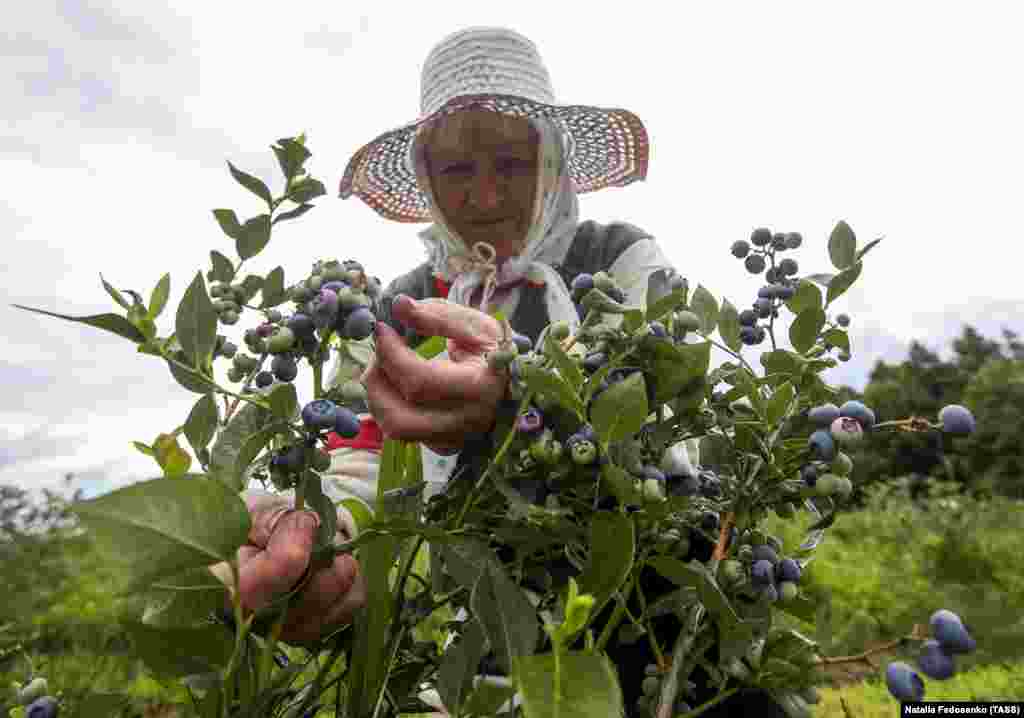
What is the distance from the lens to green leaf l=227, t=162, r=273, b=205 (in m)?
0.47

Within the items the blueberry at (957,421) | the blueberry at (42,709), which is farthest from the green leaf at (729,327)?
the blueberry at (42,709)

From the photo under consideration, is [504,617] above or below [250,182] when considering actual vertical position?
below

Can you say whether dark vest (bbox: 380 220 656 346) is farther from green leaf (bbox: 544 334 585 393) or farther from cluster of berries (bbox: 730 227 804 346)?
green leaf (bbox: 544 334 585 393)

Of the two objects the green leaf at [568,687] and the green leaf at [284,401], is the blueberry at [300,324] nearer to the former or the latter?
the green leaf at [284,401]

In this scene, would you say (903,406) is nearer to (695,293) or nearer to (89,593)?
(89,593)

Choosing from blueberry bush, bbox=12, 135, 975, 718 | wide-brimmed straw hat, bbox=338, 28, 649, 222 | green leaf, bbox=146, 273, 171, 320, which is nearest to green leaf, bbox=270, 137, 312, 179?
blueberry bush, bbox=12, 135, 975, 718

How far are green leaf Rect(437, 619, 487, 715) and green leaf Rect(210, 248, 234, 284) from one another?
28 centimetres

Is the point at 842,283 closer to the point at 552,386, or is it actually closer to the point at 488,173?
the point at 552,386

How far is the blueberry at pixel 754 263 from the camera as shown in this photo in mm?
552

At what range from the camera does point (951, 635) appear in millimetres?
347

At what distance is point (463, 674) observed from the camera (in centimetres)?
36

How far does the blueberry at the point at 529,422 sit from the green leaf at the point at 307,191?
0.20m

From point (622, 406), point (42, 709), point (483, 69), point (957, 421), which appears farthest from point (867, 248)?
point (483, 69)

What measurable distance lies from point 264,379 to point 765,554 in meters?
0.31
